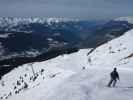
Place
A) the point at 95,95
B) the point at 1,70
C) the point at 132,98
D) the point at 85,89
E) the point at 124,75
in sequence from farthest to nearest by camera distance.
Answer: the point at 1,70 < the point at 124,75 < the point at 85,89 < the point at 95,95 < the point at 132,98

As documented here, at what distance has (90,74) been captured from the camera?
42438mm

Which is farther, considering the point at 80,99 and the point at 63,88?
the point at 63,88

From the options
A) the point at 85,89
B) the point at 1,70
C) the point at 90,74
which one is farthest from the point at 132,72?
the point at 1,70

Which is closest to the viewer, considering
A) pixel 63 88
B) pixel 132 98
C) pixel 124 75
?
pixel 132 98

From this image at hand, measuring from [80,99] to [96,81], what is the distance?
292 inches

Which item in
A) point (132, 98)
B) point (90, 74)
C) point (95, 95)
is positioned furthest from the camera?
point (90, 74)

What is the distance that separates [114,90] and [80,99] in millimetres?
4223

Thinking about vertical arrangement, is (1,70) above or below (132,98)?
below

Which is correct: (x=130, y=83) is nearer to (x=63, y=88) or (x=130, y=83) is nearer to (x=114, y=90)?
(x=114, y=90)

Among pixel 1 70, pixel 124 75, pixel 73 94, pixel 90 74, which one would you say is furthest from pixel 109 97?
pixel 1 70

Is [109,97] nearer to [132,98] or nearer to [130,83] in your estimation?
[132,98]

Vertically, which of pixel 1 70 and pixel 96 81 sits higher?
pixel 96 81

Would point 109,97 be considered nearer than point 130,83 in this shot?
Yes

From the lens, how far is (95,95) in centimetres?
3012
